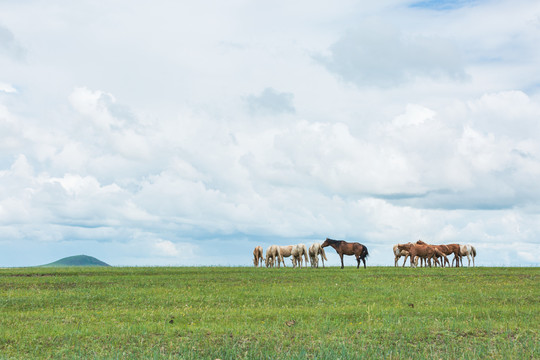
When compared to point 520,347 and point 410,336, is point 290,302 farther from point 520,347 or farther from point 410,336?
point 520,347

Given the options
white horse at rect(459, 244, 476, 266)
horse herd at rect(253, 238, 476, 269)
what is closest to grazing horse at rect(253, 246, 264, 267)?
horse herd at rect(253, 238, 476, 269)

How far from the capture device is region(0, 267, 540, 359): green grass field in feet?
44.7

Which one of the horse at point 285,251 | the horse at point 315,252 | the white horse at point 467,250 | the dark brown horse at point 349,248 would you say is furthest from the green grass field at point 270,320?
the white horse at point 467,250

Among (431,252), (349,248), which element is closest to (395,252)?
(431,252)

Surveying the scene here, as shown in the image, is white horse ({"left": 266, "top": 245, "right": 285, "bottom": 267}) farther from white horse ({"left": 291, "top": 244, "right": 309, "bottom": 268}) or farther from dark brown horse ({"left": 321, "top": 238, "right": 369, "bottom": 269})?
dark brown horse ({"left": 321, "top": 238, "right": 369, "bottom": 269})

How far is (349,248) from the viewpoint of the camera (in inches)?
1905

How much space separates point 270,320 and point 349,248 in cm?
3140

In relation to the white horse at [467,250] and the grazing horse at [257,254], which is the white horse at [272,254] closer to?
the grazing horse at [257,254]

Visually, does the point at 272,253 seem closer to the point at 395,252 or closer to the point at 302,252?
the point at 302,252

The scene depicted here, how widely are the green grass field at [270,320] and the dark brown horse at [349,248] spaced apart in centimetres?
1687

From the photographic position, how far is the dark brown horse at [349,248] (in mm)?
47562

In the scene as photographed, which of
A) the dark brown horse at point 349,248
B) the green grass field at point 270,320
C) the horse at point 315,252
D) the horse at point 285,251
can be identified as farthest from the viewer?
the horse at point 285,251

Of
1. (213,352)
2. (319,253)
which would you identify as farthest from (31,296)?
(319,253)

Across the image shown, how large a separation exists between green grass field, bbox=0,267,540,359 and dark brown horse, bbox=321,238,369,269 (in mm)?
16873
